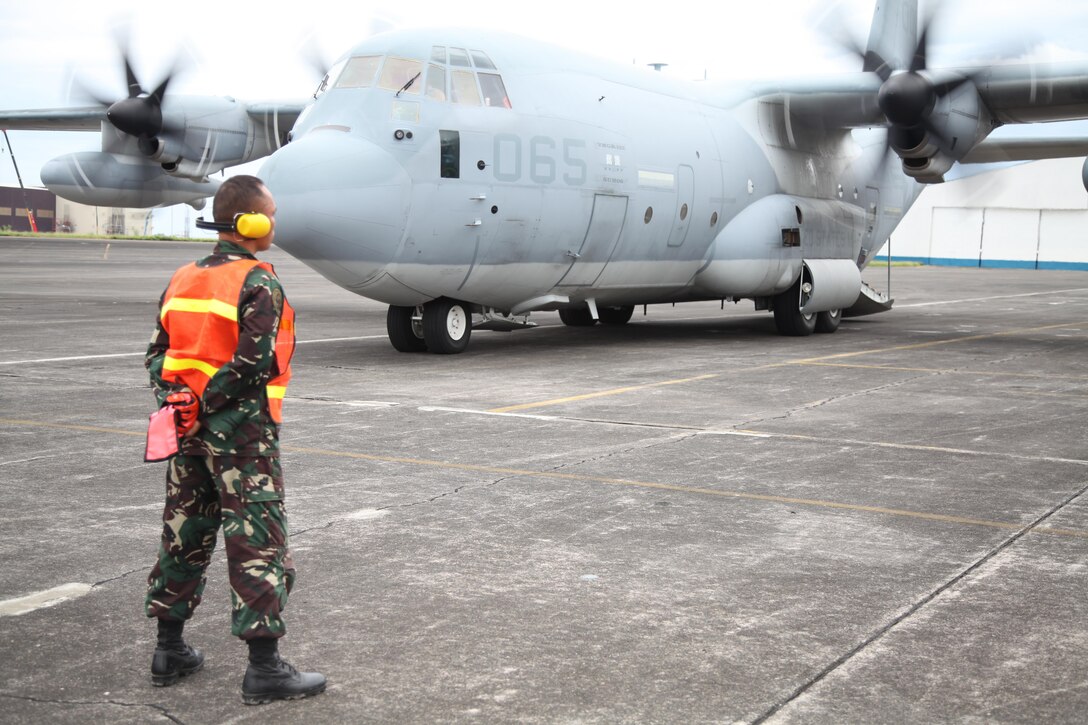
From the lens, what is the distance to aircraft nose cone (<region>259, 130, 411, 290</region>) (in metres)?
12.1

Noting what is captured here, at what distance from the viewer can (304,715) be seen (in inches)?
147

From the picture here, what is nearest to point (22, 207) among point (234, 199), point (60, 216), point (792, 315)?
point (60, 216)

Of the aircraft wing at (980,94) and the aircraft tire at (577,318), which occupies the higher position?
the aircraft wing at (980,94)

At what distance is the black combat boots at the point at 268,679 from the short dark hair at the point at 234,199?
4.75 ft

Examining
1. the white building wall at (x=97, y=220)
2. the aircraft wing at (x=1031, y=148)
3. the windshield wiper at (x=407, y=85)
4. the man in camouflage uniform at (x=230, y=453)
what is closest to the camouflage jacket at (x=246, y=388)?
the man in camouflage uniform at (x=230, y=453)

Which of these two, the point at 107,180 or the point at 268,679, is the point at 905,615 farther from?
the point at 107,180

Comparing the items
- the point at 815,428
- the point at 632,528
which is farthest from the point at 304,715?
the point at 815,428

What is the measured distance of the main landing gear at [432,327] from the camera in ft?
46.7

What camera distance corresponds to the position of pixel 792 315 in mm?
18688

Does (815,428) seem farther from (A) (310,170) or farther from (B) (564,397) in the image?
(A) (310,170)

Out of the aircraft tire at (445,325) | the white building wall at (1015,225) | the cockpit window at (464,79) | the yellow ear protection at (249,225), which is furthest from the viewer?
the white building wall at (1015,225)

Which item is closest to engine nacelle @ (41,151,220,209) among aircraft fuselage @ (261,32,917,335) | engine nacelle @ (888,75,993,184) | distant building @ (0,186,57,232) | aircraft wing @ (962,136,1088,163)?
aircraft fuselage @ (261,32,917,335)

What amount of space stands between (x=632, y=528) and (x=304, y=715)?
2750 mm

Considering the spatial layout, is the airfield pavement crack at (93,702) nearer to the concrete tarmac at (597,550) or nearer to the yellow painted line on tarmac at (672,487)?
the concrete tarmac at (597,550)
